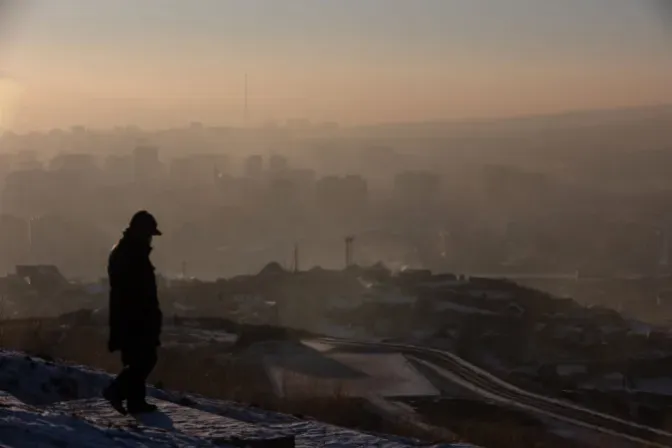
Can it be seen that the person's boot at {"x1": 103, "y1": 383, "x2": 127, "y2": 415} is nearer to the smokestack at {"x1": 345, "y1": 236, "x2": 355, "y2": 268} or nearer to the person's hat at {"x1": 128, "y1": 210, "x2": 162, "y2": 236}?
the person's hat at {"x1": 128, "y1": 210, "x2": 162, "y2": 236}

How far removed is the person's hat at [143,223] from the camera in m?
8.50

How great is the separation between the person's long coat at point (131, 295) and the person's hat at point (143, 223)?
0.11 meters

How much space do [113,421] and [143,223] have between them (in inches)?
66.6

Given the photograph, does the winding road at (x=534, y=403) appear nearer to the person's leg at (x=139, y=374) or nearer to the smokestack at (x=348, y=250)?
the person's leg at (x=139, y=374)

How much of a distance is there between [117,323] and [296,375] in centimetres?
1374

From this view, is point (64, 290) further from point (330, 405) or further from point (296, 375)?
point (330, 405)

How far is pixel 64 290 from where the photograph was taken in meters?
54.8

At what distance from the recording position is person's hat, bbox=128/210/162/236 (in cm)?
850

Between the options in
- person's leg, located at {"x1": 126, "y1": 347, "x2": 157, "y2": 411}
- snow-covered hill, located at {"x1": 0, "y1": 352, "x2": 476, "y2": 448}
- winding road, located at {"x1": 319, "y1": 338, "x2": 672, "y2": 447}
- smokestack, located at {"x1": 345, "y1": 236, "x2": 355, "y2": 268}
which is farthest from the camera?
smokestack, located at {"x1": 345, "y1": 236, "x2": 355, "y2": 268}

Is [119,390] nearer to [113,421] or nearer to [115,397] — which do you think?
[115,397]

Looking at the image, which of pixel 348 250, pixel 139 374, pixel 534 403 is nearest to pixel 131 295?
pixel 139 374

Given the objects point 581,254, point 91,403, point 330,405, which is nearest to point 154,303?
point 91,403

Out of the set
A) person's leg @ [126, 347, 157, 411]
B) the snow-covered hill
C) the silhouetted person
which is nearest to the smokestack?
the snow-covered hill

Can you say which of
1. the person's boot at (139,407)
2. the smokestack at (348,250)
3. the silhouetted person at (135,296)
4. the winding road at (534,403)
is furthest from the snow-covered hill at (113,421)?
the smokestack at (348,250)
